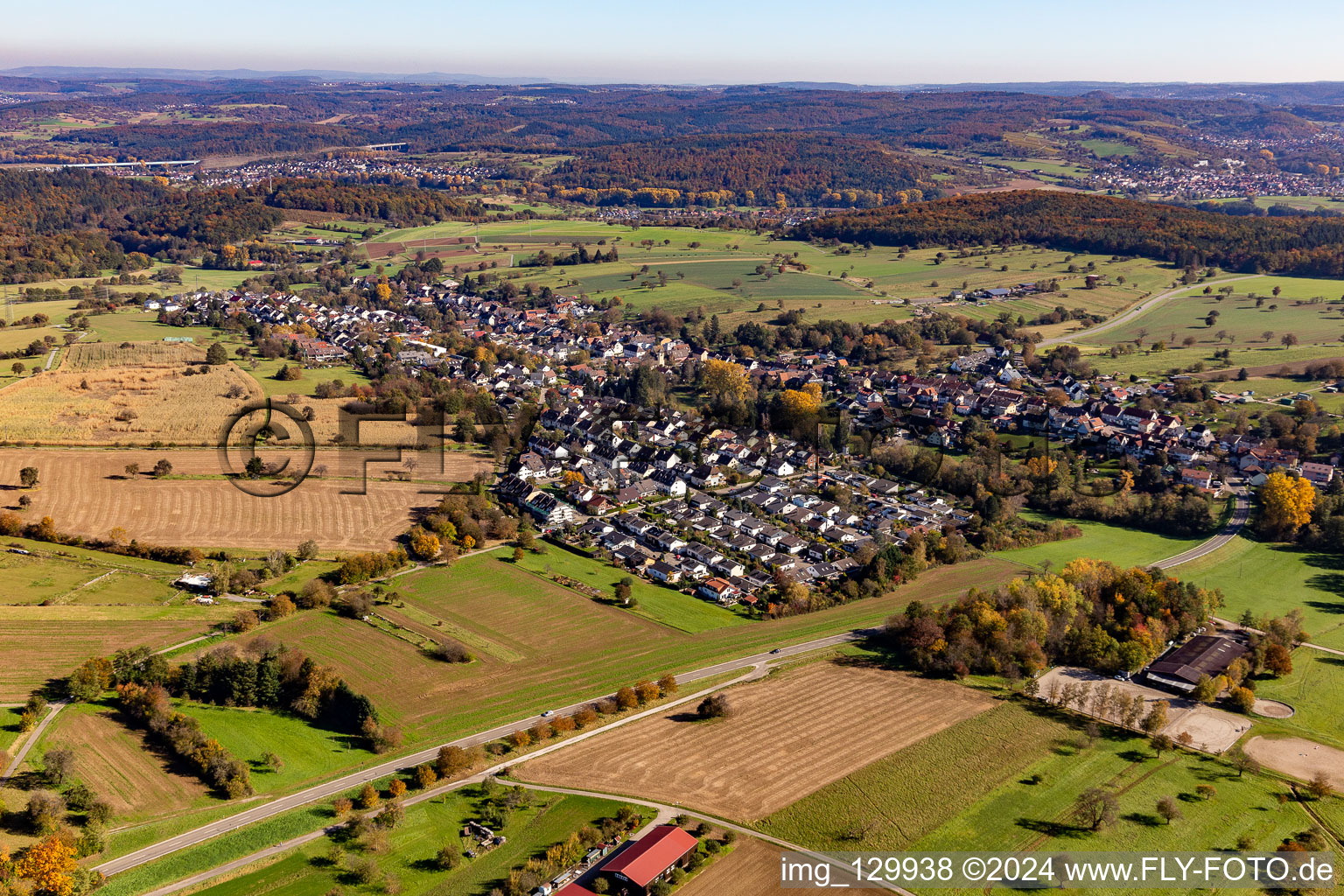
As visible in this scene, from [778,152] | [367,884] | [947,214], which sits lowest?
[367,884]

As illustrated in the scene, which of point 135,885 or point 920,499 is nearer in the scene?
point 135,885

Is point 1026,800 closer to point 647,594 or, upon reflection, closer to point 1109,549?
point 647,594

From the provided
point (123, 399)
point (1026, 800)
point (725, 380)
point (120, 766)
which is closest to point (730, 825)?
point (1026, 800)

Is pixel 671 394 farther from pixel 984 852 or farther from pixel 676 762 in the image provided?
pixel 984 852

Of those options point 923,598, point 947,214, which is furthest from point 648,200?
point 923,598

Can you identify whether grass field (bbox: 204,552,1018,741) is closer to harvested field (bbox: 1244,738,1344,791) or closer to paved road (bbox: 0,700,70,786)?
paved road (bbox: 0,700,70,786)

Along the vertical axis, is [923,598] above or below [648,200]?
below

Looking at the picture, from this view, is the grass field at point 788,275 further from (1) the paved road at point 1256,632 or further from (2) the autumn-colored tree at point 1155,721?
(2) the autumn-colored tree at point 1155,721
